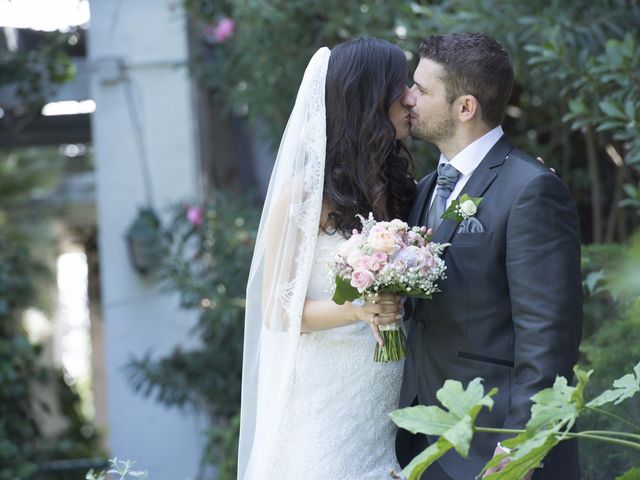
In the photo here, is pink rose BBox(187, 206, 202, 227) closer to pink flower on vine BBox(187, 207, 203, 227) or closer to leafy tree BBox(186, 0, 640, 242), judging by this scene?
pink flower on vine BBox(187, 207, 203, 227)

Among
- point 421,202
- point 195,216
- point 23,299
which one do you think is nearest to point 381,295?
point 421,202

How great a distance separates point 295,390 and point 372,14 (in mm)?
3003

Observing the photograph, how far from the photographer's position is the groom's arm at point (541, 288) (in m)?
2.51

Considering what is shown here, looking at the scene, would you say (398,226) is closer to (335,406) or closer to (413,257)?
(413,257)

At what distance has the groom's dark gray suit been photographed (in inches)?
99.4

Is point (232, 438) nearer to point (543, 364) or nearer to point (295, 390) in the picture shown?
point (295, 390)

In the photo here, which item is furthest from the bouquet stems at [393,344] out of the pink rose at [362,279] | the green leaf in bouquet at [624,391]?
the green leaf in bouquet at [624,391]

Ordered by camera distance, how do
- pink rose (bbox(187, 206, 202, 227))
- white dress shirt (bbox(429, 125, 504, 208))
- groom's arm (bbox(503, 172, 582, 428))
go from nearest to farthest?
groom's arm (bbox(503, 172, 582, 428)), white dress shirt (bbox(429, 125, 504, 208)), pink rose (bbox(187, 206, 202, 227))

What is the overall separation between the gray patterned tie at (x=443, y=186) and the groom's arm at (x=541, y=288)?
0.32m

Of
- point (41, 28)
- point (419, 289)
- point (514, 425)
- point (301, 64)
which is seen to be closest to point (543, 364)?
point (514, 425)

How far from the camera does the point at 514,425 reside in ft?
8.25

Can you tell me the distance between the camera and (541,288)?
2.53 metres

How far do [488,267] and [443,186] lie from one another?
0.37 meters

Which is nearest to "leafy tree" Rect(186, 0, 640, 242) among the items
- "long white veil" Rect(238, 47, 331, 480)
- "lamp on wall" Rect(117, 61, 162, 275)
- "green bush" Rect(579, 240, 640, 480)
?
"green bush" Rect(579, 240, 640, 480)
